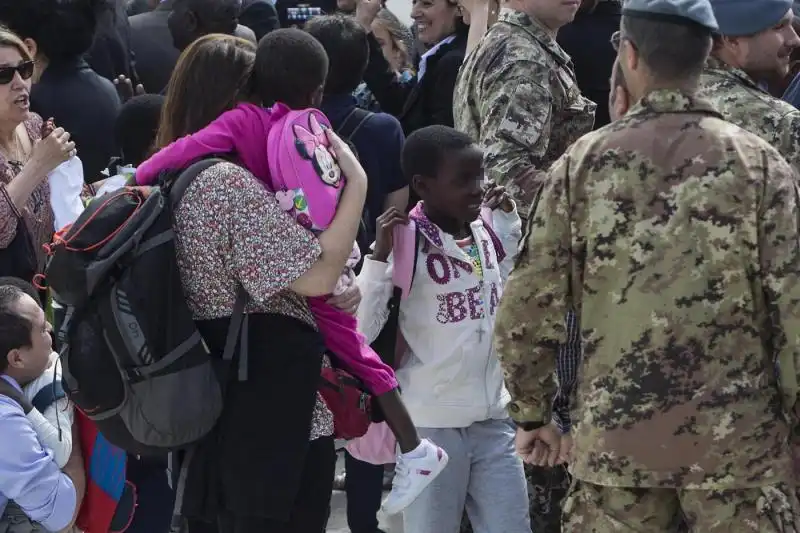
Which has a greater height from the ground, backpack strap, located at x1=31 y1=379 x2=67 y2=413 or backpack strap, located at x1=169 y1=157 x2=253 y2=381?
backpack strap, located at x1=169 y1=157 x2=253 y2=381

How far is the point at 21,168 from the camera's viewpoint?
5211 millimetres

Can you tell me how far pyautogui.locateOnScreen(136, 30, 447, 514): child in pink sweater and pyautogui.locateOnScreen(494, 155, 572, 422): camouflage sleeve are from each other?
24.4 inches

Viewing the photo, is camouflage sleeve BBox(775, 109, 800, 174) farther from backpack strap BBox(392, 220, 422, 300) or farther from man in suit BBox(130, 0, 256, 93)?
man in suit BBox(130, 0, 256, 93)

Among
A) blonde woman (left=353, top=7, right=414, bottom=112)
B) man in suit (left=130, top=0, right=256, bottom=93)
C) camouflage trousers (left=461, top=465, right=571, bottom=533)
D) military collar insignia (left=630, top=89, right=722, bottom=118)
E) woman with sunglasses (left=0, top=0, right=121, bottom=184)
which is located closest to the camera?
military collar insignia (left=630, top=89, right=722, bottom=118)

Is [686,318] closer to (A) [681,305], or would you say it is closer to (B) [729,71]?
(A) [681,305]

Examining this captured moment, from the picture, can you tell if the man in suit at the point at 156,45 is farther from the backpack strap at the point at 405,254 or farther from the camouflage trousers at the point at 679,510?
the camouflage trousers at the point at 679,510

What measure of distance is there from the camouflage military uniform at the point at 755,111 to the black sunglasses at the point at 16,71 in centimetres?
267

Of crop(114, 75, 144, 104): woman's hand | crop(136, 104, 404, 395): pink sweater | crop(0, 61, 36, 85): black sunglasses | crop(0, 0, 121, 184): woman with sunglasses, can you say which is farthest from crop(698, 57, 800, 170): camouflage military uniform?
crop(114, 75, 144, 104): woman's hand

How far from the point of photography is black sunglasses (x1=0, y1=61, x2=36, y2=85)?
5219mm

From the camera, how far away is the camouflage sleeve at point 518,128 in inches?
193

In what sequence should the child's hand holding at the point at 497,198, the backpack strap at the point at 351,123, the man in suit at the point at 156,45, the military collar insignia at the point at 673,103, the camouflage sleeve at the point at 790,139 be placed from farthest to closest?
the man in suit at the point at 156,45
the backpack strap at the point at 351,123
the child's hand holding at the point at 497,198
the camouflage sleeve at the point at 790,139
the military collar insignia at the point at 673,103

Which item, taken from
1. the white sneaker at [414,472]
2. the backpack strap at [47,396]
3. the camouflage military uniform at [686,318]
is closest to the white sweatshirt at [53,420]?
the backpack strap at [47,396]

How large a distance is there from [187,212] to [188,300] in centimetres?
25

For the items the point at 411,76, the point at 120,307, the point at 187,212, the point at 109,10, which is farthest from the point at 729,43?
the point at 109,10
